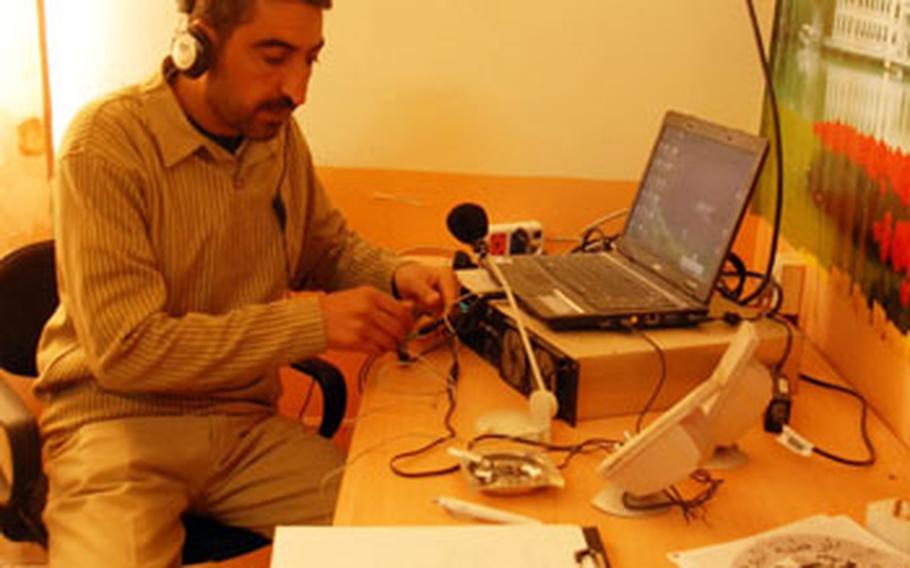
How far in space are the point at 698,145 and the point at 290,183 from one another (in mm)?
711

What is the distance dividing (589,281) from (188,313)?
64cm

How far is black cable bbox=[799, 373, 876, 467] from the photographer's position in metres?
1.43

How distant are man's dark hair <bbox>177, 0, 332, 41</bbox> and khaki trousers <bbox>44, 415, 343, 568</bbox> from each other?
23.7 inches

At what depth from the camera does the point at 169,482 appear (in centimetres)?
158

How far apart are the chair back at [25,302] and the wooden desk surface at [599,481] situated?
598 mm

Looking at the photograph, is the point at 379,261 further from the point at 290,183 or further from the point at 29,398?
the point at 29,398

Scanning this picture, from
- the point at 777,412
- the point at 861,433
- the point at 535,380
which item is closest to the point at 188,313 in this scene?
the point at 535,380

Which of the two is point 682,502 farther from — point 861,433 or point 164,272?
point 164,272

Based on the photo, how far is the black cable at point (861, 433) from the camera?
Result: 143cm

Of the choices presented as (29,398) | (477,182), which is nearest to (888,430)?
(477,182)

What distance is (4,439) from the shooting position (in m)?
1.58

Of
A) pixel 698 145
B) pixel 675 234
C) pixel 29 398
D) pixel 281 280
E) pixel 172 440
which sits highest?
pixel 698 145

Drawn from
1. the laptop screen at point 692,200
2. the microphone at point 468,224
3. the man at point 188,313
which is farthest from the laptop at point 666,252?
the man at point 188,313

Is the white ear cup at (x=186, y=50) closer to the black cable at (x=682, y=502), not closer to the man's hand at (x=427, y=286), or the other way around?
the man's hand at (x=427, y=286)
